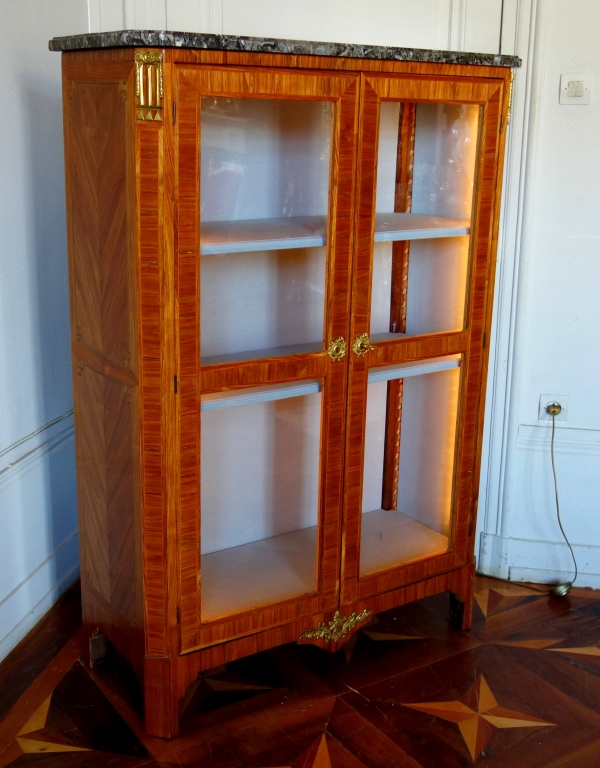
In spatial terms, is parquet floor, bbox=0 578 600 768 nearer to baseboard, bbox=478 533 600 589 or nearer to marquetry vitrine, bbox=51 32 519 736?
marquetry vitrine, bbox=51 32 519 736

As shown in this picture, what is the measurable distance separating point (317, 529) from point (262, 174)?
2.69 ft

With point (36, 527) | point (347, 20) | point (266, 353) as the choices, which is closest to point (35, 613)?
point (36, 527)

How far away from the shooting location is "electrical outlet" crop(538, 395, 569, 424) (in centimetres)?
257

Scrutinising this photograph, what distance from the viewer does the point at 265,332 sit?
6.40ft

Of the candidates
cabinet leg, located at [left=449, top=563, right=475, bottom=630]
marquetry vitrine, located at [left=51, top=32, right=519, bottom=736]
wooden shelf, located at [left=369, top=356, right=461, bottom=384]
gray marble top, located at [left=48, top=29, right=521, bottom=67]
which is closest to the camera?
gray marble top, located at [left=48, top=29, right=521, bottom=67]

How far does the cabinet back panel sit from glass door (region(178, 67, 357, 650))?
0.46ft

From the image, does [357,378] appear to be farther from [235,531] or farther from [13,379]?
[13,379]

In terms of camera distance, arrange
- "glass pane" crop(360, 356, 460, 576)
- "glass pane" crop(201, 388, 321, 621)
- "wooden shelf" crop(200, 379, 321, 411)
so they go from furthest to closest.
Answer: "glass pane" crop(360, 356, 460, 576), "glass pane" crop(201, 388, 321, 621), "wooden shelf" crop(200, 379, 321, 411)

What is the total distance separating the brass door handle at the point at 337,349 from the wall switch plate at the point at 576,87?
3.30 ft

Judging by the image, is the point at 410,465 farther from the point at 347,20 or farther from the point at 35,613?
the point at 347,20

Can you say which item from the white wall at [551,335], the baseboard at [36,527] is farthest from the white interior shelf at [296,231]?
the baseboard at [36,527]

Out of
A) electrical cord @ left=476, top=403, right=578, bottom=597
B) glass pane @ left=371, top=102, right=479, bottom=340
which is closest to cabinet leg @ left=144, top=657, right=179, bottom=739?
glass pane @ left=371, top=102, right=479, bottom=340

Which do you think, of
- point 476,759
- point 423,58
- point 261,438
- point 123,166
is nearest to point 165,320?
point 123,166

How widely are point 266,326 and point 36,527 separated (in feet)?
3.06
